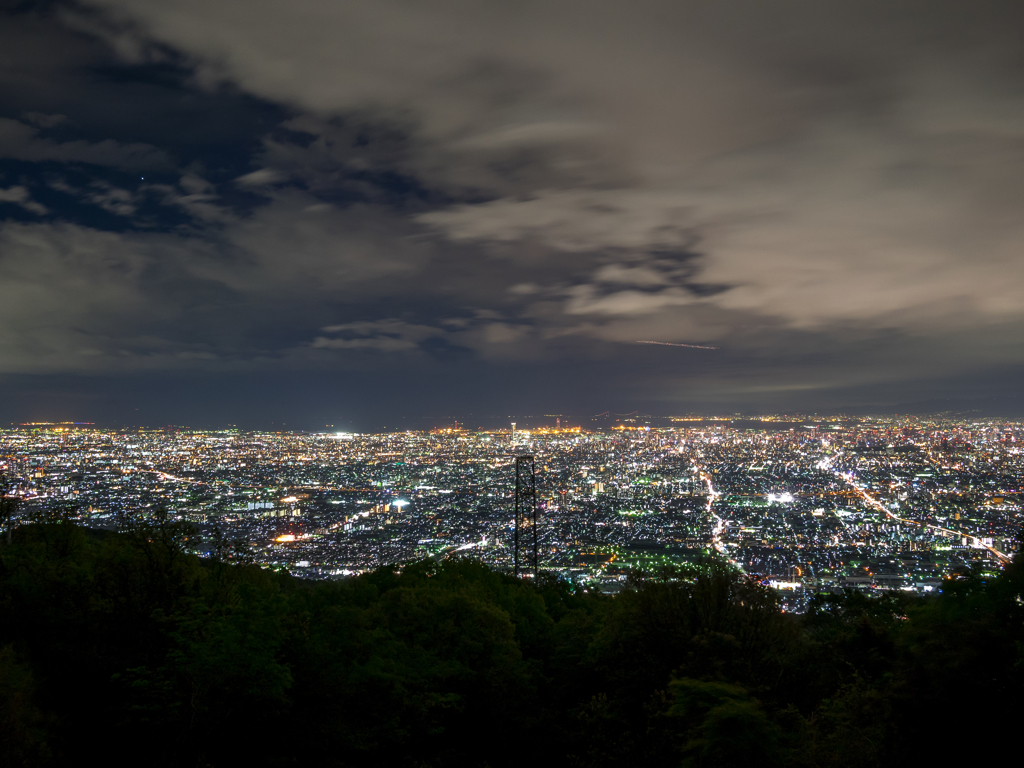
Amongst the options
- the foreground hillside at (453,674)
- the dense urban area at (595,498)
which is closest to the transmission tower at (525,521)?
the dense urban area at (595,498)

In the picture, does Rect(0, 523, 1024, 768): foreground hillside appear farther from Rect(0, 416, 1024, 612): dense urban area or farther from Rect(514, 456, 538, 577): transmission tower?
Rect(514, 456, 538, 577): transmission tower

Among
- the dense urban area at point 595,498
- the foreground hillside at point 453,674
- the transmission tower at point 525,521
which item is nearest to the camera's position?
the foreground hillside at point 453,674

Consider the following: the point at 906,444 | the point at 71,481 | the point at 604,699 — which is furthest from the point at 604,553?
the point at 906,444

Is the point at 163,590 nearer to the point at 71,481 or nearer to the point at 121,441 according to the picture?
the point at 71,481

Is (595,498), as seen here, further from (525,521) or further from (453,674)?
(453,674)

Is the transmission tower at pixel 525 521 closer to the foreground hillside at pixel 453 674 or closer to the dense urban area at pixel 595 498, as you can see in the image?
the dense urban area at pixel 595 498

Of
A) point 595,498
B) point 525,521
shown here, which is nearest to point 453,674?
point 525,521
